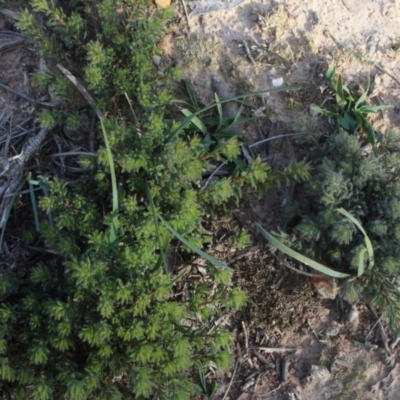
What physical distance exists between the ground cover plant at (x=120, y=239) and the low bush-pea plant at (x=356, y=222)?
0.23 meters

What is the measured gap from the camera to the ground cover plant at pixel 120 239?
100 inches

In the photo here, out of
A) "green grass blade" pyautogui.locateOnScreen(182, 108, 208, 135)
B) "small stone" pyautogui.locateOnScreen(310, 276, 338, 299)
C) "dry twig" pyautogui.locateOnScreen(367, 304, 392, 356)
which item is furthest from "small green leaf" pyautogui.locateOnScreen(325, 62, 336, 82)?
"dry twig" pyautogui.locateOnScreen(367, 304, 392, 356)

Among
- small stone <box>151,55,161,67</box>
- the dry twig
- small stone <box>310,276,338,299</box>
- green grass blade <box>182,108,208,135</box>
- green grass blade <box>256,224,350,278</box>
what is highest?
small stone <box>151,55,161,67</box>

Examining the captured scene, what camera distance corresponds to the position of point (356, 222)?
112 inches

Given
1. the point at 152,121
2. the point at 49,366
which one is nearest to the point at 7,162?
the point at 152,121

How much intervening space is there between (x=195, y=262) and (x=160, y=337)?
631 mm

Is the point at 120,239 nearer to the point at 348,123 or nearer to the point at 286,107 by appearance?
the point at 286,107

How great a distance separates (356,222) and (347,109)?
0.75 metres

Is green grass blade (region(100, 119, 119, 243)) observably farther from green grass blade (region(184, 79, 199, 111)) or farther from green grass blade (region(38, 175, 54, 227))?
green grass blade (region(184, 79, 199, 111))

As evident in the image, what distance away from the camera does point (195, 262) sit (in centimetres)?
315

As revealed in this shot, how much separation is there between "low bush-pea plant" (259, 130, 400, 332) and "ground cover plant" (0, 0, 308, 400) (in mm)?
229

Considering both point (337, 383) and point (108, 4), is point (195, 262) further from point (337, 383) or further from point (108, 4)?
point (108, 4)

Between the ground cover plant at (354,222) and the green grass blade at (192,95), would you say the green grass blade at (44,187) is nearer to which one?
the green grass blade at (192,95)

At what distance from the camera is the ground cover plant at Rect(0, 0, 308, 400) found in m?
2.54
